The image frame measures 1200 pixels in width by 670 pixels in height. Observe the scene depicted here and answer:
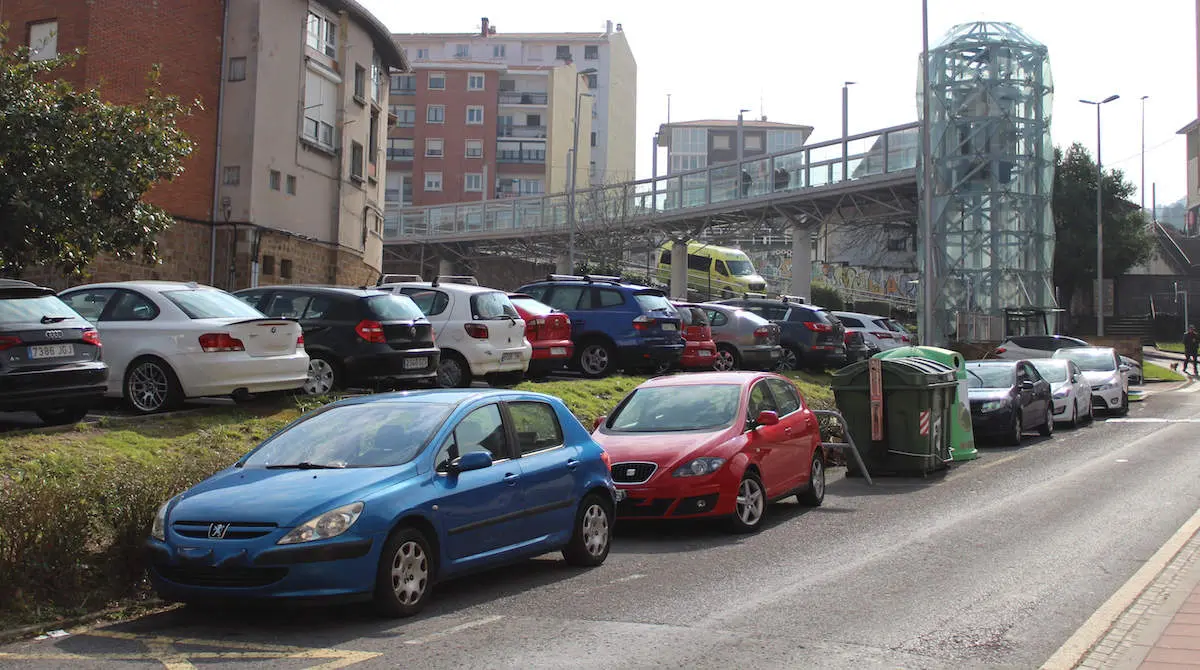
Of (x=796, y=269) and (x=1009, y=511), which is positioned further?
(x=796, y=269)

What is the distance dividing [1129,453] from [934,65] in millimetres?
28461

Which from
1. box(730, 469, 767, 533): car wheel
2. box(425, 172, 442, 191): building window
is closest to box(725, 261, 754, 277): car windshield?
box(425, 172, 442, 191): building window

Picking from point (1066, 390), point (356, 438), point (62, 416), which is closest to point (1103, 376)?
point (1066, 390)

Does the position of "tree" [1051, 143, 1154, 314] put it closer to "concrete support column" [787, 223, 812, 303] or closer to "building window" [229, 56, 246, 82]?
"concrete support column" [787, 223, 812, 303]

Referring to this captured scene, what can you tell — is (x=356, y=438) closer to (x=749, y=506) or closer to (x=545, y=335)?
(x=749, y=506)

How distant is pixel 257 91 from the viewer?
31609 mm

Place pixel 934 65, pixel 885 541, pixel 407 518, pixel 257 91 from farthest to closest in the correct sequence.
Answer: pixel 934 65 < pixel 257 91 < pixel 885 541 < pixel 407 518

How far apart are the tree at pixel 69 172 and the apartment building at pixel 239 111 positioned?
37.7ft

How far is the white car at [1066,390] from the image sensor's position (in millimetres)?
24473

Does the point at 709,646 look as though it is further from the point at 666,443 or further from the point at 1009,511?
the point at 1009,511

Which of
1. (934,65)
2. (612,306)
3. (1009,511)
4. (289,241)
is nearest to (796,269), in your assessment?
(934,65)

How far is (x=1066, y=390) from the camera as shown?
24.7m

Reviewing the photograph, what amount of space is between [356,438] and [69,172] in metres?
8.58

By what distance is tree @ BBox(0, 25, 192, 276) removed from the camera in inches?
577
